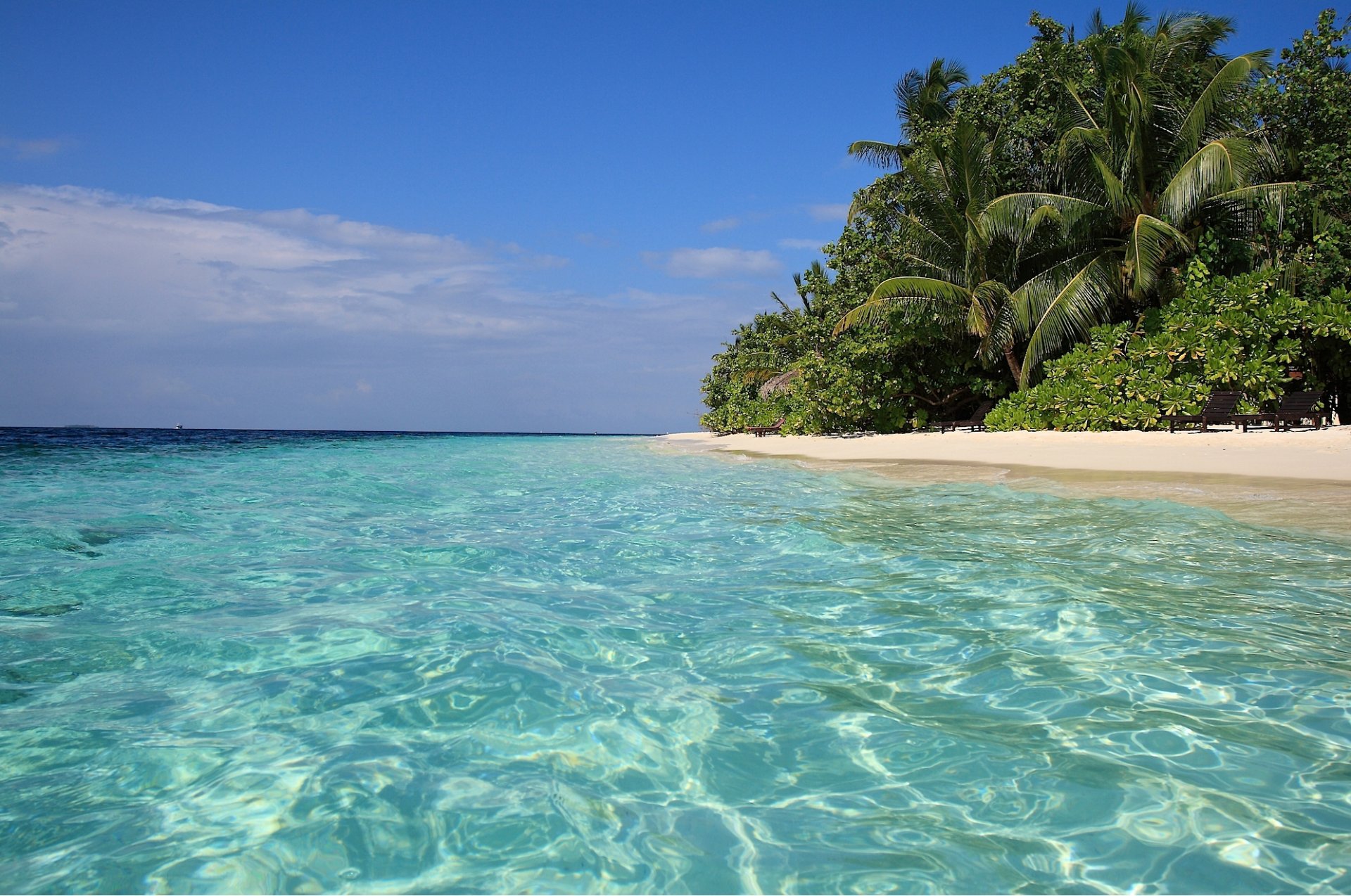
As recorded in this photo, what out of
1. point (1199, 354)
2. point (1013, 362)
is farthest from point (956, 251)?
point (1199, 354)

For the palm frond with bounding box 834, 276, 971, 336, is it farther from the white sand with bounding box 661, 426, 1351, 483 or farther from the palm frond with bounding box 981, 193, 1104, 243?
the white sand with bounding box 661, 426, 1351, 483

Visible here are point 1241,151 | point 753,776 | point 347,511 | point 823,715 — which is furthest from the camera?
point 1241,151

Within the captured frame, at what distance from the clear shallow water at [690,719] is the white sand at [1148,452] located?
6446 mm

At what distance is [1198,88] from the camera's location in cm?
1902

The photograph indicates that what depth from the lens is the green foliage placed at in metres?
15.1

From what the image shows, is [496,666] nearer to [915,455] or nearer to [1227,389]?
[915,455]

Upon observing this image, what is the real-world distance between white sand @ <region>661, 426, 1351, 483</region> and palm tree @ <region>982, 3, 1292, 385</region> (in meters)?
3.10

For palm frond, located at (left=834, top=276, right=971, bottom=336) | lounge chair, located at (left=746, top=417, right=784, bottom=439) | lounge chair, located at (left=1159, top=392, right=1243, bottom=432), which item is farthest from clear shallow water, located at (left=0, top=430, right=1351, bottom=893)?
lounge chair, located at (left=746, top=417, right=784, bottom=439)

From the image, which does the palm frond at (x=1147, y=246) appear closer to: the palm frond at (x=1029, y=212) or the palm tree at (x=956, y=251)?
the palm frond at (x=1029, y=212)

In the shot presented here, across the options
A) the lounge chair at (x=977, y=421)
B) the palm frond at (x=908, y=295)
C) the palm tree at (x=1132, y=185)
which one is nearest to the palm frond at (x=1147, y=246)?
the palm tree at (x=1132, y=185)

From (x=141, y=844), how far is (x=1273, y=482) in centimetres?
1232

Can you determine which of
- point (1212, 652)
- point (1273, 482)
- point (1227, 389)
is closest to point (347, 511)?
point (1212, 652)

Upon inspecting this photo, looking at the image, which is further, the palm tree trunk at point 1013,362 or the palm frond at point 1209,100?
the palm tree trunk at point 1013,362

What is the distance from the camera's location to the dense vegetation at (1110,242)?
51.9 ft
